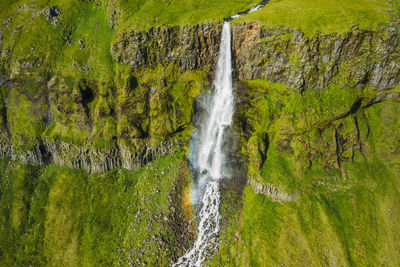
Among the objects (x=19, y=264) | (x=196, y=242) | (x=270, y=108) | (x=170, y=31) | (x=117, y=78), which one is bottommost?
(x=19, y=264)

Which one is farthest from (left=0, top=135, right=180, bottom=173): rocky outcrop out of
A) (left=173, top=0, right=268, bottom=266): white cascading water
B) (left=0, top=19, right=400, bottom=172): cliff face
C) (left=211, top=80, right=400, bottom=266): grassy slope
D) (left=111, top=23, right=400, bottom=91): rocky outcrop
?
(left=211, top=80, right=400, bottom=266): grassy slope

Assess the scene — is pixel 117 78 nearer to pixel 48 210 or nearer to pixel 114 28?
pixel 114 28

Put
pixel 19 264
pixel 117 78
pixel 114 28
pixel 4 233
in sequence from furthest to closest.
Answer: pixel 114 28, pixel 117 78, pixel 4 233, pixel 19 264

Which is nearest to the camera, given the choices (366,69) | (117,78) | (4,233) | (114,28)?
(366,69)

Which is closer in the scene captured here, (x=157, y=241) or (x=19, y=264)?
(x=157, y=241)

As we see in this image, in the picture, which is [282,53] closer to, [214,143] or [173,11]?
[214,143]

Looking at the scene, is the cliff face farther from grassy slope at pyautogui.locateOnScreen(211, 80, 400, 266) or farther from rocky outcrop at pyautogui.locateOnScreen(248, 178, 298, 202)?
rocky outcrop at pyautogui.locateOnScreen(248, 178, 298, 202)

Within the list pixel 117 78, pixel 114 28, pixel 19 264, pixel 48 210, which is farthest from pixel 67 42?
pixel 19 264
